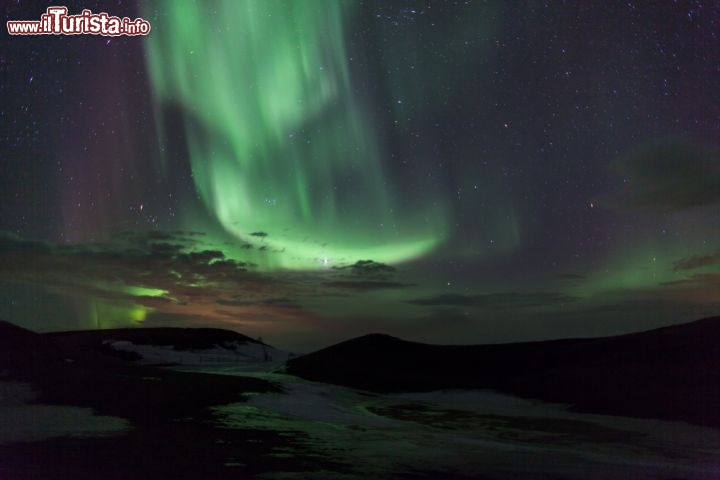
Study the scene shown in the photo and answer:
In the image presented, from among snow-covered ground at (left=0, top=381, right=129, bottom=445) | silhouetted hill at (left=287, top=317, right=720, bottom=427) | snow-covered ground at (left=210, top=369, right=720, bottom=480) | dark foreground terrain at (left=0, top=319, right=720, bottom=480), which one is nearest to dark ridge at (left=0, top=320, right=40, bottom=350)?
dark foreground terrain at (left=0, top=319, right=720, bottom=480)

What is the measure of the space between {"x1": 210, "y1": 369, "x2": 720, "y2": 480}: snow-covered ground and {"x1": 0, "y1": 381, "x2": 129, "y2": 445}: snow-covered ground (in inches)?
142

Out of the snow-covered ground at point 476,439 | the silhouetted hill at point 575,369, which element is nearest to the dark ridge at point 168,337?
the silhouetted hill at point 575,369

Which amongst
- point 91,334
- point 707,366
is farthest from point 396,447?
point 91,334

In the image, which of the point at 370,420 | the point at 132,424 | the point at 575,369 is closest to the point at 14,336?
the point at 132,424

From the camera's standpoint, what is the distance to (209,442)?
1312cm

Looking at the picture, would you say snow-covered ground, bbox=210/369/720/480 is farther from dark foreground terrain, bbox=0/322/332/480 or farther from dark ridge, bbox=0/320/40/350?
dark ridge, bbox=0/320/40/350

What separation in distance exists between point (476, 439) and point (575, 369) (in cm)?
2371

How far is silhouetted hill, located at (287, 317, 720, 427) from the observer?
27.1 meters

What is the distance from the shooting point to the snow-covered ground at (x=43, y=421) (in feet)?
43.8

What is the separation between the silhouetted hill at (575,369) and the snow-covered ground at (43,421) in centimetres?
2138

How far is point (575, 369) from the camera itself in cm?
3644

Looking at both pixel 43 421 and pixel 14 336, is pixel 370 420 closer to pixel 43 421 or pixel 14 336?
pixel 43 421

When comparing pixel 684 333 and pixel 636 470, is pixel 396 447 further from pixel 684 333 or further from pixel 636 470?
pixel 684 333

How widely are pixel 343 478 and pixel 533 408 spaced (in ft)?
63.0
